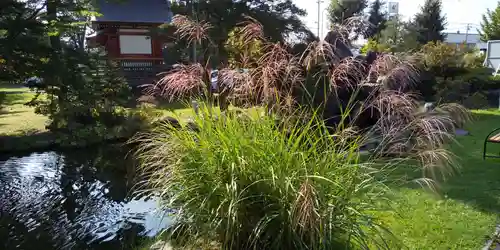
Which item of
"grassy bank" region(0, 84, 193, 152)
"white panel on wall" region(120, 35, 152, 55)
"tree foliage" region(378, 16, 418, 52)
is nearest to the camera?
"grassy bank" region(0, 84, 193, 152)

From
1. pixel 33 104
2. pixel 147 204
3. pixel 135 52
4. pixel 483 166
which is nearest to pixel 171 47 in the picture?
pixel 33 104

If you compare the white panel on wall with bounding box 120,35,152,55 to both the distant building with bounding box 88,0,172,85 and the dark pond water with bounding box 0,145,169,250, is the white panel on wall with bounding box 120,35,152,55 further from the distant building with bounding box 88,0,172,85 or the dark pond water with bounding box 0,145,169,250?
the dark pond water with bounding box 0,145,169,250

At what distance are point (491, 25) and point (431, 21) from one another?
1044 cm

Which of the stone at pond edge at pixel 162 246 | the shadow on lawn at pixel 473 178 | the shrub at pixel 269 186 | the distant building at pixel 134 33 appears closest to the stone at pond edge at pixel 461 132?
the shadow on lawn at pixel 473 178

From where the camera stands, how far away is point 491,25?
1217 inches

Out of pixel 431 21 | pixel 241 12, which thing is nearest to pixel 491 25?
pixel 431 21

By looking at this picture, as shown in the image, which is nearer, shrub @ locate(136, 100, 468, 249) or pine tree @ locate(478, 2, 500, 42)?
shrub @ locate(136, 100, 468, 249)

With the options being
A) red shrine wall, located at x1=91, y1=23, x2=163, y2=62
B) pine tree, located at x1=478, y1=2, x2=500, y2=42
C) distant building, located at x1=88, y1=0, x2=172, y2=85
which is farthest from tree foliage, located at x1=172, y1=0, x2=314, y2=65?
pine tree, located at x1=478, y1=2, x2=500, y2=42

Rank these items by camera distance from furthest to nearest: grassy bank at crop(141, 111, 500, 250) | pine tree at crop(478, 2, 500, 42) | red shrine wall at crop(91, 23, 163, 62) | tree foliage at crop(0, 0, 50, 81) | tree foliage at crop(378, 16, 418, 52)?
pine tree at crop(478, 2, 500, 42) < tree foliage at crop(378, 16, 418, 52) < red shrine wall at crop(91, 23, 163, 62) < tree foliage at crop(0, 0, 50, 81) < grassy bank at crop(141, 111, 500, 250)

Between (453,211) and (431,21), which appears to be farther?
(431,21)

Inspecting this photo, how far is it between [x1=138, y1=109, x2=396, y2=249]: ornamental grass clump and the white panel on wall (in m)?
18.8

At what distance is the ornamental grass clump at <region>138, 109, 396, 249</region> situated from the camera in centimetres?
230

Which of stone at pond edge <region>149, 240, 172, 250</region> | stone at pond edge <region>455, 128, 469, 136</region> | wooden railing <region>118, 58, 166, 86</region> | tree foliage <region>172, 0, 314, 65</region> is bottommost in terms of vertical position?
stone at pond edge <region>455, 128, 469, 136</region>

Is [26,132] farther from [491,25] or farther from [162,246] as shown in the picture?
[491,25]
